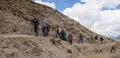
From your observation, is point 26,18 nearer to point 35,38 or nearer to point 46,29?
point 46,29

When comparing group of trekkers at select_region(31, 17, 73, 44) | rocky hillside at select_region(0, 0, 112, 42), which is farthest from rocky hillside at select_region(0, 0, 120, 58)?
group of trekkers at select_region(31, 17, 73, 44)

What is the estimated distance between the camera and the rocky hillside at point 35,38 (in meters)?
25.3

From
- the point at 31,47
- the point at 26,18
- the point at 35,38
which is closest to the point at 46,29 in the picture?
the point at 35,38

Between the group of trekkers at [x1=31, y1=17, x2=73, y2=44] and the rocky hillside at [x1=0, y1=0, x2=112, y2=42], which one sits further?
the rocky hillside at [x1=0, y1=0, x2=112, y2=42]

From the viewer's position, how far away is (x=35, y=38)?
29.2 meters

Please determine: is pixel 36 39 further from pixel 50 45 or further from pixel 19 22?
pixel 19 22

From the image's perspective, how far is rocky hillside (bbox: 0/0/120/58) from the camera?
25.3 m

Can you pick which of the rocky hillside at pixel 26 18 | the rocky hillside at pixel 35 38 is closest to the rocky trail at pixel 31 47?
the rocky hillside at pixel 35 38

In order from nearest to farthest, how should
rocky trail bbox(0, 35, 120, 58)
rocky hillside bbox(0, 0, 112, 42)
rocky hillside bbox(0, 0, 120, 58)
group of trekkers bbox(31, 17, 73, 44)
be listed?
rocky trail bbox(0, 35, 120, 58)
rocky hillside bbox(0, 0, 120, 58)
group of trekkers bbox(31, 17, 73, 44)
rocky hillside bbox(0, 0, 112, 42)

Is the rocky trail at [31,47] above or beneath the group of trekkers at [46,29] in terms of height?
beneath

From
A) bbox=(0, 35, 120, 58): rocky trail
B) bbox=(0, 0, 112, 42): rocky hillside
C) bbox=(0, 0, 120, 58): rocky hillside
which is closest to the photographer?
bbox=(0, 35, 120, 58): rocky trail

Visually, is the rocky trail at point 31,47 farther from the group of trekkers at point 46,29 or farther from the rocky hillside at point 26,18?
the rocky hillside at point 26,18

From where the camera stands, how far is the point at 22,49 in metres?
25.2

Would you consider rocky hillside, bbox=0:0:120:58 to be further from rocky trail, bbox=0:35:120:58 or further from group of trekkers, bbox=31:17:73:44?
group of trekkers, bbox=31:17:73:44
